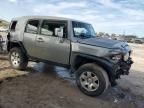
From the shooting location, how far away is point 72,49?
24.9 ft

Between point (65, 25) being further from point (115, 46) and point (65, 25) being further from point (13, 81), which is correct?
point (13, 81)

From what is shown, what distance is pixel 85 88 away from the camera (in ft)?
23.6

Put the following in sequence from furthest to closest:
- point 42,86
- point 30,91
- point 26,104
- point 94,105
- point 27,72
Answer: point 27,72 < point 42,86 < point 30,91 < point 94,105 < point 26,104

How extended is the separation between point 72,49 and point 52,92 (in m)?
1.38

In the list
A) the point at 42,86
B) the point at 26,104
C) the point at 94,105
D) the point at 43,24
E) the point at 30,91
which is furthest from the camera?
the point at 43,24

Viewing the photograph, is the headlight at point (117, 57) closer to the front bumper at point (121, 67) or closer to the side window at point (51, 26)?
the front bumper at point (121, 67)

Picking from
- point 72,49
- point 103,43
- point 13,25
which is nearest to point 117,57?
point 103,43

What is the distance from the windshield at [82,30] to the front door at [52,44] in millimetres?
324

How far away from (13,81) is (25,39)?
1727mm

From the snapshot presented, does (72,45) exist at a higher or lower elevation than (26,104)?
higher

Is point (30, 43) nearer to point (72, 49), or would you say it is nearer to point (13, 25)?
point (13, 25)

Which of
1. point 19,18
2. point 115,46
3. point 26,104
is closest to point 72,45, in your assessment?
point 115,46

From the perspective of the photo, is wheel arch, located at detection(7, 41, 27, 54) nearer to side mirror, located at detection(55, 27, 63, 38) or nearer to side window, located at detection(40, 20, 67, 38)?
side window, located at detection(40, 20, 67, 38)

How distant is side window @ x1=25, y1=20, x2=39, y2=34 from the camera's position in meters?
8.81
